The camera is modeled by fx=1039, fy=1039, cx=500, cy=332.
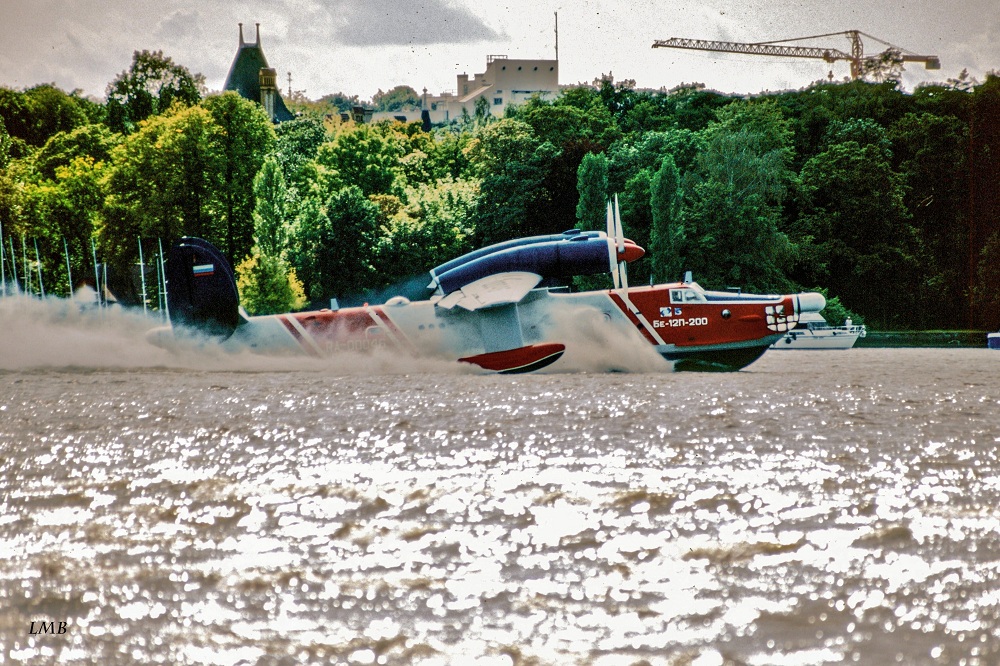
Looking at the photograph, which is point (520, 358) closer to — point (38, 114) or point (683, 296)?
point (683, 296)

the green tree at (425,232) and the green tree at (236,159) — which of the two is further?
the green tree at (236,159)

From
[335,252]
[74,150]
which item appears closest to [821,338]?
[335,252]

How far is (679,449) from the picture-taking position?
12.3m

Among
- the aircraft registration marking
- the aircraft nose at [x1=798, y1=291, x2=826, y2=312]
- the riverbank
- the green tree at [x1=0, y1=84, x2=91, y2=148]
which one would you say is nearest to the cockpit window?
the aircraft registration marking

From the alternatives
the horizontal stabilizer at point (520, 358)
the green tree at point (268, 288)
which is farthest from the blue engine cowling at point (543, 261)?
the green tree at point (268, 288)

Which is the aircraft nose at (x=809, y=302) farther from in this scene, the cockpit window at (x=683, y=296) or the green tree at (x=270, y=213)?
the green tree at (x=270, y=213)

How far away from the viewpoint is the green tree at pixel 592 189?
56.4m

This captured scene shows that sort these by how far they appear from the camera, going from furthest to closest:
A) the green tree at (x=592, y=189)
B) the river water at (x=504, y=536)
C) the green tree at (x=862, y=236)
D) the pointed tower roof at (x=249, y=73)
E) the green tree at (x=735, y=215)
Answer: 1. the pointed tower roof at (x=249, y=73)
2. the green tree at (x=862, y=236)
3. the green tree at (x=592, y=189)
4. the green tree at (x=735, y=215)
5. the river water at (x=504, y=536)

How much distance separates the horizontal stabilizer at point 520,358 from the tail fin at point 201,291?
6.63m

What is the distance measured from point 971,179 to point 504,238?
28.4m

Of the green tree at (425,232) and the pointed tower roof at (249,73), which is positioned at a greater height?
the pointed tower roof at (249,73)

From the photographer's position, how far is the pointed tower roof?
141375mm

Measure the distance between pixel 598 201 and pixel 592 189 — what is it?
2.57 feet

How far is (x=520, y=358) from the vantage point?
2544 cm
